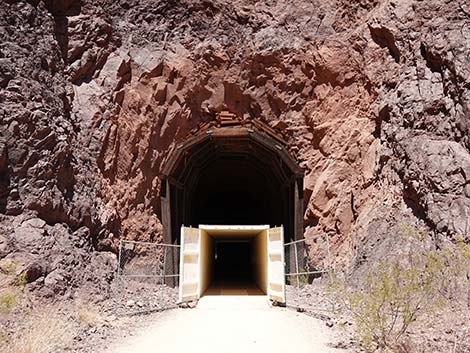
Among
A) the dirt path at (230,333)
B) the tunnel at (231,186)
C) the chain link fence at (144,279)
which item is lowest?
the dirt path at (230,333)

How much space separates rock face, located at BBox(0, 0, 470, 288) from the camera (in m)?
11.6

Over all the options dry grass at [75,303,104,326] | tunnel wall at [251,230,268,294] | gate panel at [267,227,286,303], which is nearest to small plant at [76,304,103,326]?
dry grass at [75,303,104,326]

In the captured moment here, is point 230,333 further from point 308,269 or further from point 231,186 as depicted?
point 231,186

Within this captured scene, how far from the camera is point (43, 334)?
8.28 meters

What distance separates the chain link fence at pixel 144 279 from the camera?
462 inches

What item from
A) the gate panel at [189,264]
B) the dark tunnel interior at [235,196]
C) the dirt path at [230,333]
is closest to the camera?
the dirt path at [230,333]

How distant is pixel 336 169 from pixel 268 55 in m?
4.63

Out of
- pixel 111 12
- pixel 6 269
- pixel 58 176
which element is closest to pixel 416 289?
pixel 6 269

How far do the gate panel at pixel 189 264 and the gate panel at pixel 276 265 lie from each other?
2270 millimetres

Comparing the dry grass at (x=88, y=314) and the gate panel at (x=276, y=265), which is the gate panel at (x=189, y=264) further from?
the dry grass at (x=88, y=314)

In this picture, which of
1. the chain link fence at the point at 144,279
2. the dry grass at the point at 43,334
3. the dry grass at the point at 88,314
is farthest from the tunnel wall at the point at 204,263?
the dry grass at the point at 43,334

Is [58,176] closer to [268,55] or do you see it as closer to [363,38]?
[268,55]

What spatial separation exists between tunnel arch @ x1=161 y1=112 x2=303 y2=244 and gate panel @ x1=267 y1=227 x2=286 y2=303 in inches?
75.3

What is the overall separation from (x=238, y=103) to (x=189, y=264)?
6101 mm
